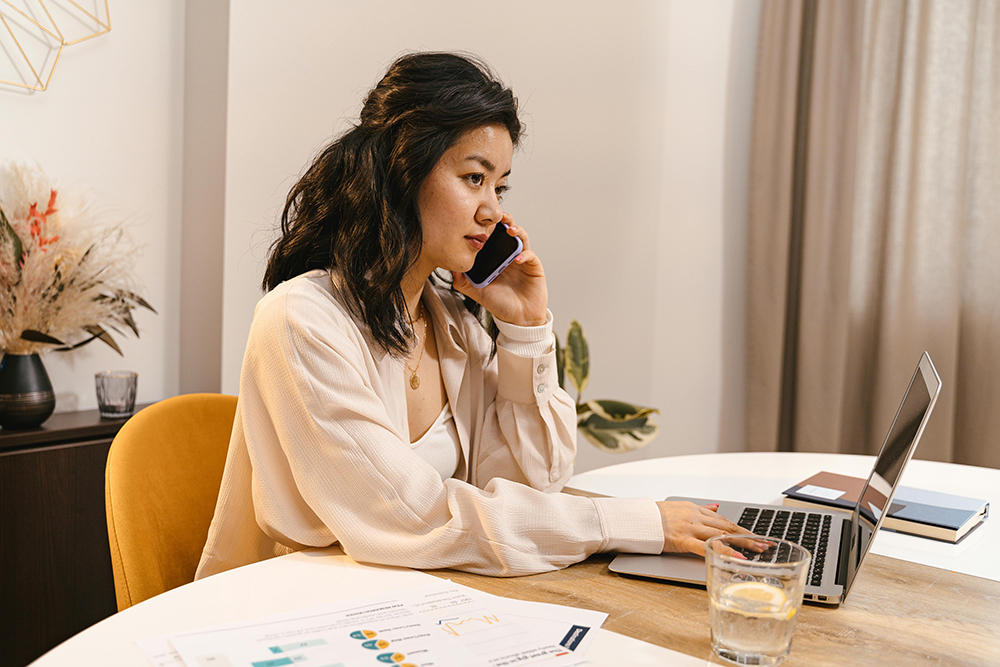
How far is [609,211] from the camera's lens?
2840 millimetres

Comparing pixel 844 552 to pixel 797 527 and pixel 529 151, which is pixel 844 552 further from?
pixel 529 151

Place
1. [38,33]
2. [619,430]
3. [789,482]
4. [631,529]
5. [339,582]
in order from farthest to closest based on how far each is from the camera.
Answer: [619,430], [38,33], [789,482], [631,529], [339,582]

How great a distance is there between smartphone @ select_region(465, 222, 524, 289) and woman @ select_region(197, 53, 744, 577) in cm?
2

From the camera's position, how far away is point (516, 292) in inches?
54.3

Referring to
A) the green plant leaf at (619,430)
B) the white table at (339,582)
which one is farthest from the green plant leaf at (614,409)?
the white table at (339,582)

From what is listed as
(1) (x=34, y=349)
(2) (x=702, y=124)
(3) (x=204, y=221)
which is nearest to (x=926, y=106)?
(2) (x=702, y=124)

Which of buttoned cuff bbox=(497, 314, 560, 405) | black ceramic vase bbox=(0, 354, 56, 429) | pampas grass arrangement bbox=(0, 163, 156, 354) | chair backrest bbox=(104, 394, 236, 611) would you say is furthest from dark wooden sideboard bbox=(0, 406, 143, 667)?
buttoned cuff bbox=(497, 314, 560, 405)

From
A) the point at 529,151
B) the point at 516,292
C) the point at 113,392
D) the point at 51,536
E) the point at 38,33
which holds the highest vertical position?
the point at 38,33

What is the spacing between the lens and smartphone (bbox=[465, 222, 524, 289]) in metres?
1.39

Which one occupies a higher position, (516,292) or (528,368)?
(516,292)

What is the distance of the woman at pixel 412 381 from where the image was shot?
0.93 metres

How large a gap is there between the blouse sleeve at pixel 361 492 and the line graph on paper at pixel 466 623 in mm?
128

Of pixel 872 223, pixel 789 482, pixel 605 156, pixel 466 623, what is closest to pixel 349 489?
pixel 466 623

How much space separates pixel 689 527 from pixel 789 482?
57 centimetres
